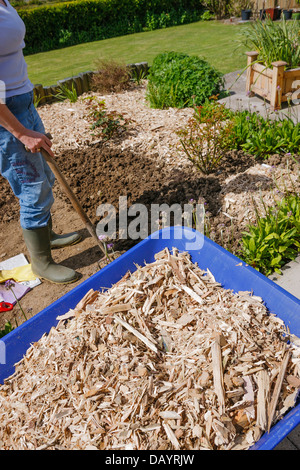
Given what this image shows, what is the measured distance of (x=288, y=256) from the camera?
9.04 feet

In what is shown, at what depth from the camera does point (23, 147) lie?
2.52 m

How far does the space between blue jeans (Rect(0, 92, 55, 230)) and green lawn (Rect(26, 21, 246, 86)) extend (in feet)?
20.4

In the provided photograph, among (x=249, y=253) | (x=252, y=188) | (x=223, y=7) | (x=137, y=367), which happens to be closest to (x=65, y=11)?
(x=223, y=7)

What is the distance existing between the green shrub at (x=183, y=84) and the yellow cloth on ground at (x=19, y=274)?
143 inches

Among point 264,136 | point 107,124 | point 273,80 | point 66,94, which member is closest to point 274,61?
point 273,80

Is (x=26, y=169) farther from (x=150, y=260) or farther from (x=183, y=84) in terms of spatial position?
(x=183, y=84)

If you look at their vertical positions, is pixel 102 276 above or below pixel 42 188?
below

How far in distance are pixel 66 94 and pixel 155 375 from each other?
238 inches

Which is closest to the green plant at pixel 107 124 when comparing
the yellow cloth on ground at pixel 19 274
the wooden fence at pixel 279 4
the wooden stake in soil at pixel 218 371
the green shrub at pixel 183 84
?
the green shrub at pixel 183 84

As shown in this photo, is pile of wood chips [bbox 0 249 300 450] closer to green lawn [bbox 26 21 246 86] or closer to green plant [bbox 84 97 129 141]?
green plant [bbox 84 97 129 141]

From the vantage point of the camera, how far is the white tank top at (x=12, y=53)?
2.17 meters

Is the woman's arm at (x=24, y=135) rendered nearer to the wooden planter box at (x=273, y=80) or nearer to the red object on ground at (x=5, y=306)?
the red object on ground at (x=5, y=306)
